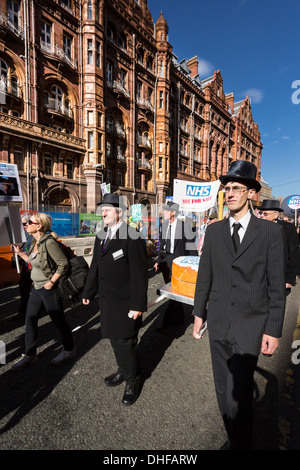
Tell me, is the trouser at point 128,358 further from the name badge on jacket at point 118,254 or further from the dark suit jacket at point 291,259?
the dark suit jacket at point 291,259

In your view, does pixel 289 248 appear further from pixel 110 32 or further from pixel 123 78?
pixel 110 32

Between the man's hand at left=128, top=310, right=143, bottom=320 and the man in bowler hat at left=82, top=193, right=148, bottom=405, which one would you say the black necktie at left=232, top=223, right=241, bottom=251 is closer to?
the man in bowler hat at left=82, top=193, right=148, bottom=405

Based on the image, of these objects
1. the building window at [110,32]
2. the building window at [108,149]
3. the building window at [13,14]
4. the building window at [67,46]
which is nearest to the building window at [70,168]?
the building window at [108,149]

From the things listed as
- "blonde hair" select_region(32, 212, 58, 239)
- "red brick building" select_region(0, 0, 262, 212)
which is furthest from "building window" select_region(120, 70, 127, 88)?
"blonde hair" select_region(32, 212, 58, 239)

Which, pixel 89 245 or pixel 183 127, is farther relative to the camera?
pixel 183 127

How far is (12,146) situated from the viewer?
53.9 ft

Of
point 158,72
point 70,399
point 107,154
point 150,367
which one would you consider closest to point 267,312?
point 150,367

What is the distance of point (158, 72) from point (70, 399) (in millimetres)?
31512

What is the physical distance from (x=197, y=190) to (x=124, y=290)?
3.13 meters

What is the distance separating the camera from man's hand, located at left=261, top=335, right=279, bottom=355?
1617 millimetres

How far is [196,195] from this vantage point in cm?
479

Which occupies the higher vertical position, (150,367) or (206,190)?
(206,190)

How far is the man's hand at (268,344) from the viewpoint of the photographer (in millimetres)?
1617

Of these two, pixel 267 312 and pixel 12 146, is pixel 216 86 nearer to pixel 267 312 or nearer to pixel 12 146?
pixel 12 146
